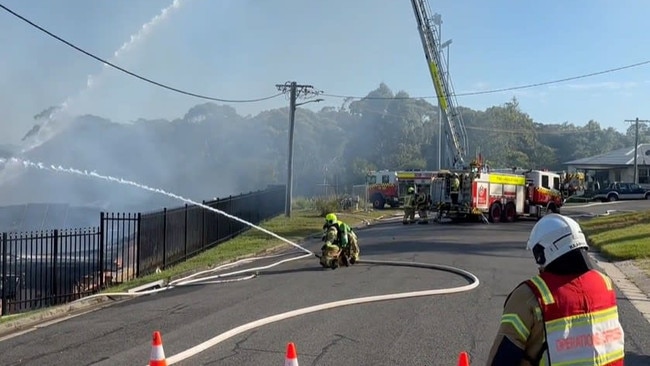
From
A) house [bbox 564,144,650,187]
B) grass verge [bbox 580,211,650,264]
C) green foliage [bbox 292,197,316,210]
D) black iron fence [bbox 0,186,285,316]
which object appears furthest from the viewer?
house [bbox 564,144,650,187]

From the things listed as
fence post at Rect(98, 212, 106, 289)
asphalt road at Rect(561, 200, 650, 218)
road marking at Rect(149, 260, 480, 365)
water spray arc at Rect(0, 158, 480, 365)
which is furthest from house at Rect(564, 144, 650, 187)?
fence post at Rect(98, 212, 106, 289)

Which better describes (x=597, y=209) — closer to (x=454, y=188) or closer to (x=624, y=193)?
(x=454, y=188)

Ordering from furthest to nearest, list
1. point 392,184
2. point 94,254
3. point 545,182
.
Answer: point 392,184
point 545,182
point 94,254

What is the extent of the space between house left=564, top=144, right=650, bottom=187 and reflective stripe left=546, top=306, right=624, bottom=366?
214 feet

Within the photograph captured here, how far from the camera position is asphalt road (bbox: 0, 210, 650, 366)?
6.61 metres

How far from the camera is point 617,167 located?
63.7 meters

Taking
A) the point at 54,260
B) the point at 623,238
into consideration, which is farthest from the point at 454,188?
the point at 54,260

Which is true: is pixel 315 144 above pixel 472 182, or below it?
above

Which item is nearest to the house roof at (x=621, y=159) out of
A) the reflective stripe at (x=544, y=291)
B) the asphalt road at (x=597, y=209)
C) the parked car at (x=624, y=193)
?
the parked car at (x=624, y=193)

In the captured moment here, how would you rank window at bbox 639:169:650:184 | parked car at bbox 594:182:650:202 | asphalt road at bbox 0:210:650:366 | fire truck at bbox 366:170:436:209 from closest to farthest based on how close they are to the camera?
asphalt road at bbox 0:210:650:366
fire truck at bbox 366:170:436:209
parked car at bbox 594:182:650:202
window at bbox 639:169:650:184

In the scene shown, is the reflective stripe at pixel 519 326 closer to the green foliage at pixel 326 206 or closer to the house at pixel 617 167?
the green foliage at pixel 326 206

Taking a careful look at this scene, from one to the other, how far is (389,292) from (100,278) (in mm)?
6645

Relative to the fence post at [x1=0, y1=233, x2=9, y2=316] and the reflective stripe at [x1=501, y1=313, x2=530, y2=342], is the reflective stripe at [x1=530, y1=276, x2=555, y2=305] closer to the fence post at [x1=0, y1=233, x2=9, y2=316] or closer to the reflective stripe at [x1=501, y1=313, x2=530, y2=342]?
the reflective stripe at [x1=501, y1=313, x2=530, y2=342]

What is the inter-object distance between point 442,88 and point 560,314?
102 feet
